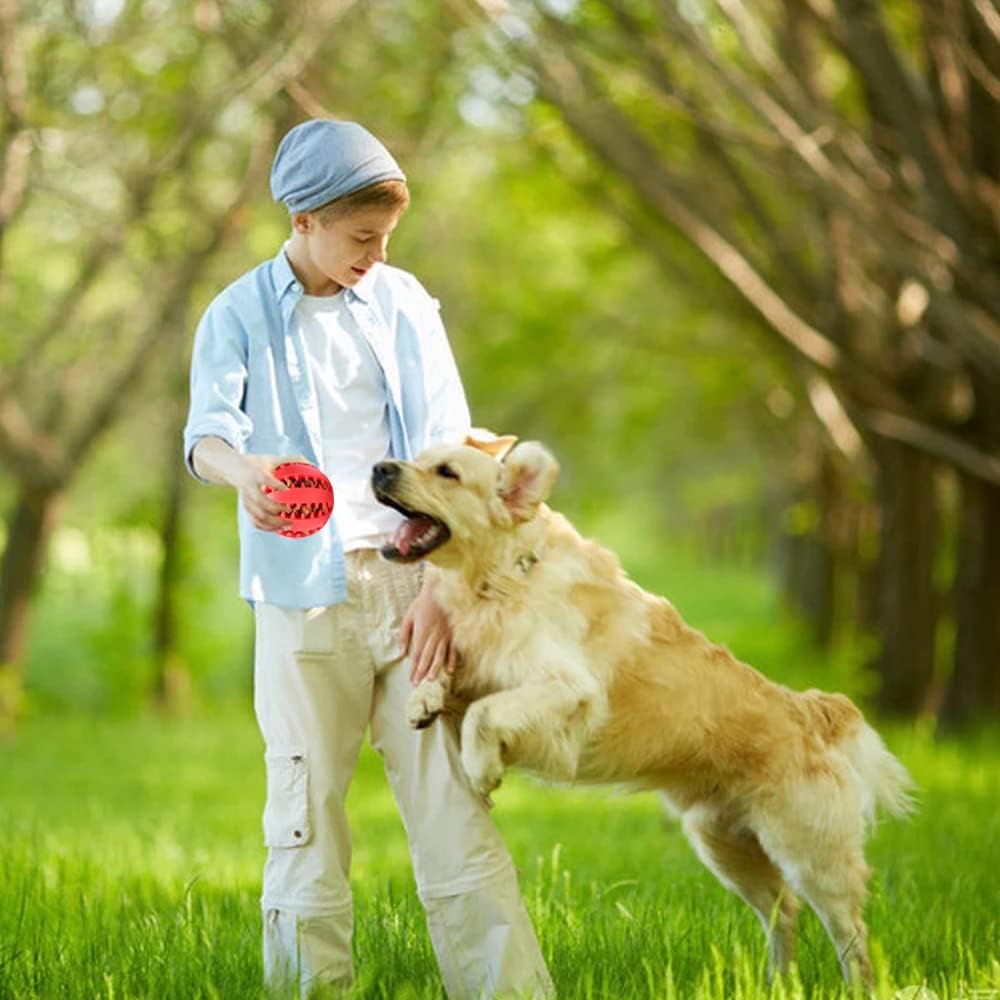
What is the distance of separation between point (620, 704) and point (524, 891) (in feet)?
6.19

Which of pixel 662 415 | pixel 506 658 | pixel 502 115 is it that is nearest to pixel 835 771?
pixel 506 658

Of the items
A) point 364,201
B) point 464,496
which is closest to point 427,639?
point 464,496

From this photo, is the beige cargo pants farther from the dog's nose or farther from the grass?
the dog's nose

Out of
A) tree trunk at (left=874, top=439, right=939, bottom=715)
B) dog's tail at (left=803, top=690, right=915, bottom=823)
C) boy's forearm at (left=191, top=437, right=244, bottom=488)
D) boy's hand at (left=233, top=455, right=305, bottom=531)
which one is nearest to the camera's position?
boy's hand at (left=233, top=455, right=305, bottom=531)

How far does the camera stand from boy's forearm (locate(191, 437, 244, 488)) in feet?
14.7

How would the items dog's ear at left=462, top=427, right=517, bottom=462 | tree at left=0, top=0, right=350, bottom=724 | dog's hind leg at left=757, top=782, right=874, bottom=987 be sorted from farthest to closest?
tree at left=0, top=0, right=350, bottom=724, dog's hind leg at left=757, top=782, right=874, bottom=987, dog's ear at left=462, top=427, right=517, bottom=462

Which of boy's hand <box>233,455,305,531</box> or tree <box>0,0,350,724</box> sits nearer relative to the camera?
boy's hand <box>233,455,305,531</box>

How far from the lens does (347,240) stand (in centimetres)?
476

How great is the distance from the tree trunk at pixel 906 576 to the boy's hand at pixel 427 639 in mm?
10219

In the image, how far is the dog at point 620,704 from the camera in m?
4.80

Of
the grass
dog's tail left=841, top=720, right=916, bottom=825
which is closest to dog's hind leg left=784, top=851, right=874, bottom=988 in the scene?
the grass

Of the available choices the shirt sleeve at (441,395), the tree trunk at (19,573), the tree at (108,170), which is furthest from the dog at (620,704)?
the tree trunk at (19,573)

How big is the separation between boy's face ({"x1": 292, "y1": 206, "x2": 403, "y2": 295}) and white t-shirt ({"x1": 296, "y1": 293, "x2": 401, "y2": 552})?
0.13 metres

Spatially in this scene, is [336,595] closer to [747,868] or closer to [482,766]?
[482,766]
